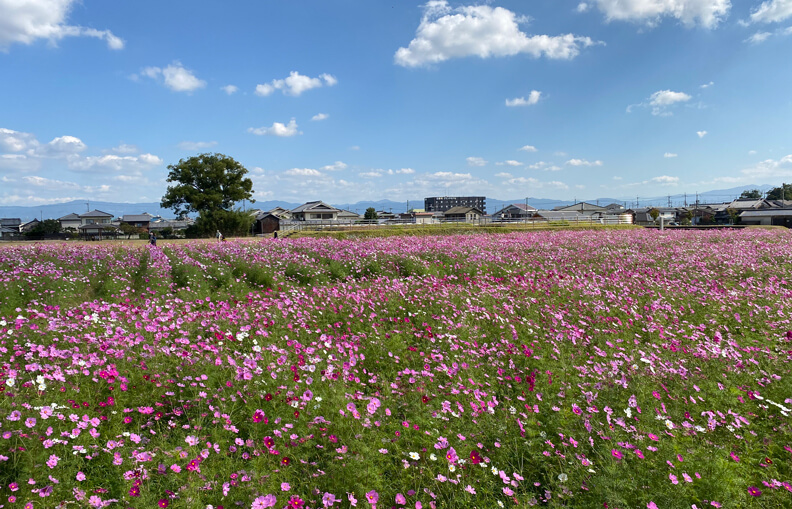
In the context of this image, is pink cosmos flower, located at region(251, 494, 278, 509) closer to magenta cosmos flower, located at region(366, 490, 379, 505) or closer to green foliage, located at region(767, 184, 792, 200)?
magenta cosmos flower, located at region(366, 490, 379, 505)

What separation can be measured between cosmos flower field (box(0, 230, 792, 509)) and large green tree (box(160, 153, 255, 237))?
1639 inches

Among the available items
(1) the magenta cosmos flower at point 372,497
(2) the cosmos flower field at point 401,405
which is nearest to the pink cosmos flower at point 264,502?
(2) the cosmos flower field at point 401,405

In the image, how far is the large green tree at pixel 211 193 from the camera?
4466 centimetres

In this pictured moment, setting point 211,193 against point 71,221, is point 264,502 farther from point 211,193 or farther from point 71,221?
point 71,221

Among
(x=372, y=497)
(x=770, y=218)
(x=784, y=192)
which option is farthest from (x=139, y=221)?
(x=784, y=192)

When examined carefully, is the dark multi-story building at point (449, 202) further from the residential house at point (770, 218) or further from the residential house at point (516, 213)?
the residential house at point (770, 218)

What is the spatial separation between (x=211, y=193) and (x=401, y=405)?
159 feet

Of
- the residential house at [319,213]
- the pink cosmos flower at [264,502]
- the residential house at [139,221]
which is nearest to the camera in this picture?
the pink cosmos flower at [264,502]

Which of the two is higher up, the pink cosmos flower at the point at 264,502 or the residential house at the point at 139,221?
the residential house at the point at 139,221

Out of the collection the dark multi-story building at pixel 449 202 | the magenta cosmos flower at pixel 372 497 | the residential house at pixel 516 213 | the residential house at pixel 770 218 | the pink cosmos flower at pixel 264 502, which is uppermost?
the dark multi-story building at pixel 449 202

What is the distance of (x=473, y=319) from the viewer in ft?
18.9

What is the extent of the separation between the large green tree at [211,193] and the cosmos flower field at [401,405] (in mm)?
41628

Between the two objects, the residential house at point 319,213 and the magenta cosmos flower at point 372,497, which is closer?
the magenta cosmos flower at point 372,497

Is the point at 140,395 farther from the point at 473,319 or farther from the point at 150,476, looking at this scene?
the point at 473,319
